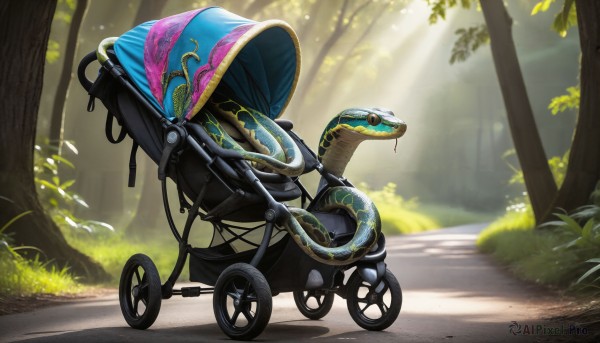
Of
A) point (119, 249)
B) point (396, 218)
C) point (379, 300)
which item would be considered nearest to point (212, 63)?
point (379, 300)

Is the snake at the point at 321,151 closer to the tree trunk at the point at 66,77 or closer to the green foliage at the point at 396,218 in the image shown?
the tree trunk at the point at 66,77

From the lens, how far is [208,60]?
299 inches

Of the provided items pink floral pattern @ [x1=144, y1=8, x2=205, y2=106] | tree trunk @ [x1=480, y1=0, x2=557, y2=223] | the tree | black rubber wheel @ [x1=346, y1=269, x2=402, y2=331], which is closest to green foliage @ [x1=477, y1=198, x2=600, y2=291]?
the tree

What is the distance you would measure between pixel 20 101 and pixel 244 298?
5.40 m

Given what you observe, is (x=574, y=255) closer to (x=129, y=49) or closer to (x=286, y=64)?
(x=286, y=64)

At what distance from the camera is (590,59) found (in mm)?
12969

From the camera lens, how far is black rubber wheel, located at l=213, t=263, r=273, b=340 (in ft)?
21.6

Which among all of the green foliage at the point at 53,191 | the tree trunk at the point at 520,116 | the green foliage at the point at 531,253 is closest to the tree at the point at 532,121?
the tree trunk at the point at 520,116

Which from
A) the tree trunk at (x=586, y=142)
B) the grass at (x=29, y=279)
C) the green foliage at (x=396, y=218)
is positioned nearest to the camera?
the grass at (x=29, y=279)

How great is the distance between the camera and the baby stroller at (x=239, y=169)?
7145mm

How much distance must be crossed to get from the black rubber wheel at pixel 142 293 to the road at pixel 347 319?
11cm

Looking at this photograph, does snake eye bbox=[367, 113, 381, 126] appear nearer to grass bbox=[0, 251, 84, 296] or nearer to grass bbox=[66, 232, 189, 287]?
grass bbox=[0, 251, 84, 296]

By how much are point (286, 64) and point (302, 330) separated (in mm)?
2621

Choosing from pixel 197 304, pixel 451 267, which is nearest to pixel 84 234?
pixel 451 267
